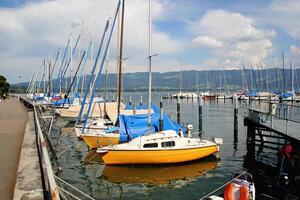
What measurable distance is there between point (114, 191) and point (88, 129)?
33.8 feet

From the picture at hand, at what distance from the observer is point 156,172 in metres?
19.2

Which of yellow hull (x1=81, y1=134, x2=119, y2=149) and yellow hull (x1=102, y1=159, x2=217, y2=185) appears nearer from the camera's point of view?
yellow hull (x1=102, y1=159, x2=217, y2=185)

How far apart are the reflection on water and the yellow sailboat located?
0.37m

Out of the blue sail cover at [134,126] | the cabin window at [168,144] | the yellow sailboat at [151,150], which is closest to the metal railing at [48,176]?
the yellow sailboat at [151,150]

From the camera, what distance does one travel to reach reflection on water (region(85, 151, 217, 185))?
1789 centimetres

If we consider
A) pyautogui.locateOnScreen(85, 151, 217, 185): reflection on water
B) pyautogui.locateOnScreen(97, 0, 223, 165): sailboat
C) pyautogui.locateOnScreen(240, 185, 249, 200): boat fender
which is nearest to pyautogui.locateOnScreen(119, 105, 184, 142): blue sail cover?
pyautogui.locateOnScreen(97, 0, 223, 165): sailboat

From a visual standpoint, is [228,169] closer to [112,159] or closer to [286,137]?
[286,137]

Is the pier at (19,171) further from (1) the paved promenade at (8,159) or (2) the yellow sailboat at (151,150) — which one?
(2) the yellow sailboat at (151,150)

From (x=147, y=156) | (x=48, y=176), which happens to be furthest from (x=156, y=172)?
(x=48, y=176)

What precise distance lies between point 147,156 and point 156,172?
3.59 ft

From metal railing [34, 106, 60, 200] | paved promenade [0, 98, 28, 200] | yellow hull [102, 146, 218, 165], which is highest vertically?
metal railing [34, 106, 60, 200]

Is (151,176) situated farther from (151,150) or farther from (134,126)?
(134,126)

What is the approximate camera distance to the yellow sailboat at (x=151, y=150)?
19375 mm

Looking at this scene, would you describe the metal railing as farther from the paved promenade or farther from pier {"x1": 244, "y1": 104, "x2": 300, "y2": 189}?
pier {"x1": 244, "y1": 104, "x2": 300, "y2": 189}
